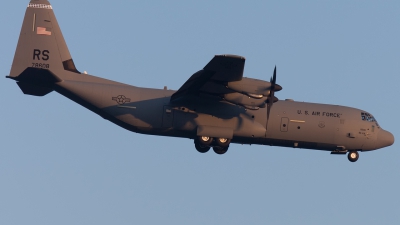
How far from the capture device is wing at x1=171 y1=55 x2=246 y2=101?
104ft

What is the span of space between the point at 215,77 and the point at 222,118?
3032mm

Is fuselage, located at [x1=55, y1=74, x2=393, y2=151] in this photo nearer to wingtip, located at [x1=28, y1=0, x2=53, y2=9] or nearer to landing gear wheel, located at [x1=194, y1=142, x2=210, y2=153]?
landing gear wheel, located at [x1=194, y1=142, x2=210, y2=153]

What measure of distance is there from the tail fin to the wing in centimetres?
522

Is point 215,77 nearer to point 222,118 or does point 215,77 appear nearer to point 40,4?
point 222,118

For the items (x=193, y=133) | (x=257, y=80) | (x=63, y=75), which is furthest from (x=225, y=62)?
(x=63, y=75)

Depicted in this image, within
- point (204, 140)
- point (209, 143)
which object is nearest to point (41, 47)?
point (204, 140)

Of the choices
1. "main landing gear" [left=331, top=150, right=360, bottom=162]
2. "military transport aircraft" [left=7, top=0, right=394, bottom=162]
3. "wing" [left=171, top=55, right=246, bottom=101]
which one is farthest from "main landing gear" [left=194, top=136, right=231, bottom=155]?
"main landing gear" [left=331, top=150, right=360, bottom=162]

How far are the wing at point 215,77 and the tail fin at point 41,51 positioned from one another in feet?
17.1

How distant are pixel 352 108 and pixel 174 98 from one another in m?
8.73

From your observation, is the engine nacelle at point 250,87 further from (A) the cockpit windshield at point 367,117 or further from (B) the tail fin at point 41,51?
(B) the tail fin at point 41,51

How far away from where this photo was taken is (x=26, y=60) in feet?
114

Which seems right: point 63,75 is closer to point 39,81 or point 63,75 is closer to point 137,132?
point 39,81

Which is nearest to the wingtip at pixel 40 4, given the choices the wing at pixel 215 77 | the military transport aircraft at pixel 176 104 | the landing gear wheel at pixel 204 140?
the military transport aircraft at pixel 176 104

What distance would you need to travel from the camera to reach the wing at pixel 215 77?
104 ft
